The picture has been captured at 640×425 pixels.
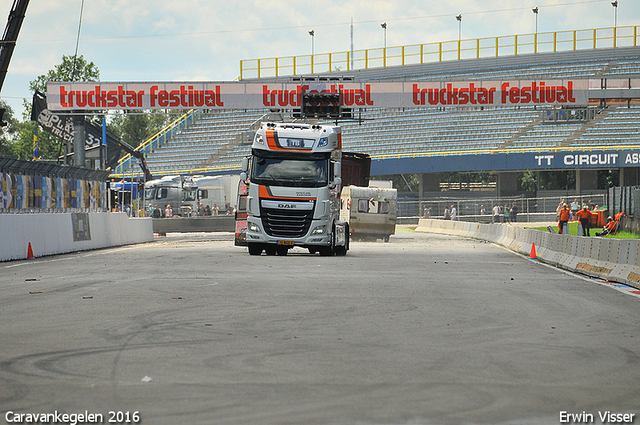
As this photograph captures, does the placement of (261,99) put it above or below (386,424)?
above

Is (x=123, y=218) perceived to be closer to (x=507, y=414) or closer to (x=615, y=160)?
(x=507, y=414)

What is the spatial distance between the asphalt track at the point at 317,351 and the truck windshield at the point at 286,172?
8064mm

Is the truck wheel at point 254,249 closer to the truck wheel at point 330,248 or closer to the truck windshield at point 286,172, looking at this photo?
the truck wheel at point 330,248

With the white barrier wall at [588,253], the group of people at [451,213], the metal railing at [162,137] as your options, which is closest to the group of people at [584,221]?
the white barrier wall at [588,253]

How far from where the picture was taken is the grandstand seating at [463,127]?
60.6m

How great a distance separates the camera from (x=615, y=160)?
56.4 metres

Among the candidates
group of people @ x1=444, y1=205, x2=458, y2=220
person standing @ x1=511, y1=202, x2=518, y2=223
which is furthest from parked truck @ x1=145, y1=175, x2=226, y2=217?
person standing @ x1=511, y1=202, x2=518, y2=223

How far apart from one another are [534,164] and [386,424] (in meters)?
54.8

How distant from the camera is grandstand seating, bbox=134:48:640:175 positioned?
60625mm

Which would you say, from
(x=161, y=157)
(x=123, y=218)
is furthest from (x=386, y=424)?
(x=161, y=157)

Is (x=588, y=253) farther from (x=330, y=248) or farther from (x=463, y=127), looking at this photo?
(x=463, y=127)

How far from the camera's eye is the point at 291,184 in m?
22.1

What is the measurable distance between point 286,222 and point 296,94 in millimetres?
18973

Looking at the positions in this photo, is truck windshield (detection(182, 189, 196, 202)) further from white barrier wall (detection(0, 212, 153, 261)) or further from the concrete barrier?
white barrier wall (detection(0, 212, 153, 261))
